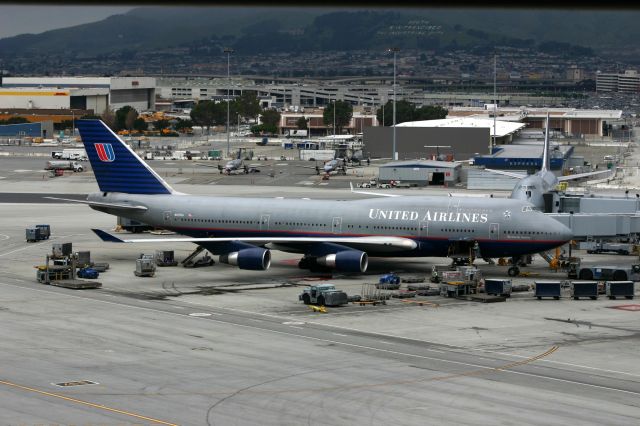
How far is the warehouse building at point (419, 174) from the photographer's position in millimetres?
134125

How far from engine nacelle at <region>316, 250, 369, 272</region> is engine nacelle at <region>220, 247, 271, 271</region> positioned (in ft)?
11.5

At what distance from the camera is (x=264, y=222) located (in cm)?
6462

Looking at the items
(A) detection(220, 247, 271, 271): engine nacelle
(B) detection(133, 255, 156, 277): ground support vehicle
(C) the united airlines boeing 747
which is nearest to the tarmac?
(B) detection(133, 255, 156, 277): ground support vehicle

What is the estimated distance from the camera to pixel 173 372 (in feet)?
118

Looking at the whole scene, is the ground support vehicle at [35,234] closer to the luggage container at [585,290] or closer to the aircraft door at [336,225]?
the aircraft door at [336,225]

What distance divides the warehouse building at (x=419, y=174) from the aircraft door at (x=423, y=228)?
239 ft

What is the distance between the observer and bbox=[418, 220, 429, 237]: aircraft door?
60906 millimetres

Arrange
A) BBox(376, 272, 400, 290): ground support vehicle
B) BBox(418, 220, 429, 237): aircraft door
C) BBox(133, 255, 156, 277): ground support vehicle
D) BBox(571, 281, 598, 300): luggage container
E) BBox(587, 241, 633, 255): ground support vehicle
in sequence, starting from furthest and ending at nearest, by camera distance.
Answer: BBox(587, 241, 633, 255): ground support vehicle, BBox(133, 255, 156, 277): ground support vehicle, BBox(418, 220, 429, 237): aircraft door, BBox(376, 272, 400, 290): ground support vehicle, BBox(571, 281, 598, 300): luggage container

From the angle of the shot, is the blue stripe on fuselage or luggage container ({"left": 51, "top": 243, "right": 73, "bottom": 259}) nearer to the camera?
the blue stripe on fuselage

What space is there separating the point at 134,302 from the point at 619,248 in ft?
123

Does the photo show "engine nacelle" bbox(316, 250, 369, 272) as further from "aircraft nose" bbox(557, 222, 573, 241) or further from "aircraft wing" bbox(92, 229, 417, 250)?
"aircraft nose" bbox(557, 222, 573, 241)

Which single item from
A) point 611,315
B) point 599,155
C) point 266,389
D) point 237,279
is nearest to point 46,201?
point 237,279

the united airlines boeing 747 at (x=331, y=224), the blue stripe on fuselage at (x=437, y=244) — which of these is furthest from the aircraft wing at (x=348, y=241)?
the blue stripe on fuselage at (x=437, y=244)

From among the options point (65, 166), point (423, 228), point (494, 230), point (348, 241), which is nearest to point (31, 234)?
point (348, 241)
